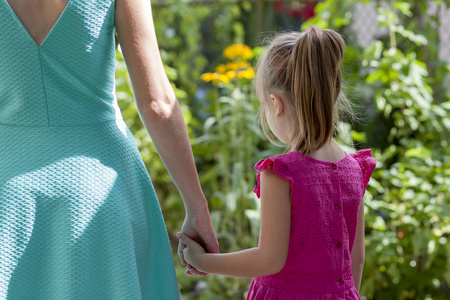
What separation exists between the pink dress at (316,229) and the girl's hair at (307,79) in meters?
0.06

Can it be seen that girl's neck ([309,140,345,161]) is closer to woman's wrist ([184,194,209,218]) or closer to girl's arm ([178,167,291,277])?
girl's arm ([178,167,291,277])

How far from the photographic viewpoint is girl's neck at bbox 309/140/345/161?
1433 mm

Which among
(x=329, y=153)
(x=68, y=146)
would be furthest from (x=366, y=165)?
(x=68, y=146)

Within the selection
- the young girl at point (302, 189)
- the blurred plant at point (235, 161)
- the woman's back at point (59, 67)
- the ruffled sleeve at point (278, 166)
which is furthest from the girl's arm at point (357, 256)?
the blurred plant at point (235, 161)

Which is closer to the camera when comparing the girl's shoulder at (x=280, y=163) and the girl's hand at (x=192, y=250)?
the girl's shoulder at (x=280, y=163)

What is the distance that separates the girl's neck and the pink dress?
16 mm

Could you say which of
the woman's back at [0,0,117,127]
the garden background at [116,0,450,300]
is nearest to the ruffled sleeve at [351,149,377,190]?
the woman's back at [0,0,117,127]

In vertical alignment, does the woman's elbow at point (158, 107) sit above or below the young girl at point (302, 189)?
above

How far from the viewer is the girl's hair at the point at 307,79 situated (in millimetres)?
1371

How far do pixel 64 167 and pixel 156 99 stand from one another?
23 cm

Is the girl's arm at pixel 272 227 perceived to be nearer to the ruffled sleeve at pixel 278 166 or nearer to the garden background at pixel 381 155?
the ruffled sleeve at pixel 278 166

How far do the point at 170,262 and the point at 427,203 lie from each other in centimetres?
180

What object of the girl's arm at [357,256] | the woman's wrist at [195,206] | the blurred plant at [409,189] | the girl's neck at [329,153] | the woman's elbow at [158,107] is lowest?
the blurred plant at [409,189]

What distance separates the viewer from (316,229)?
1.40 metres
